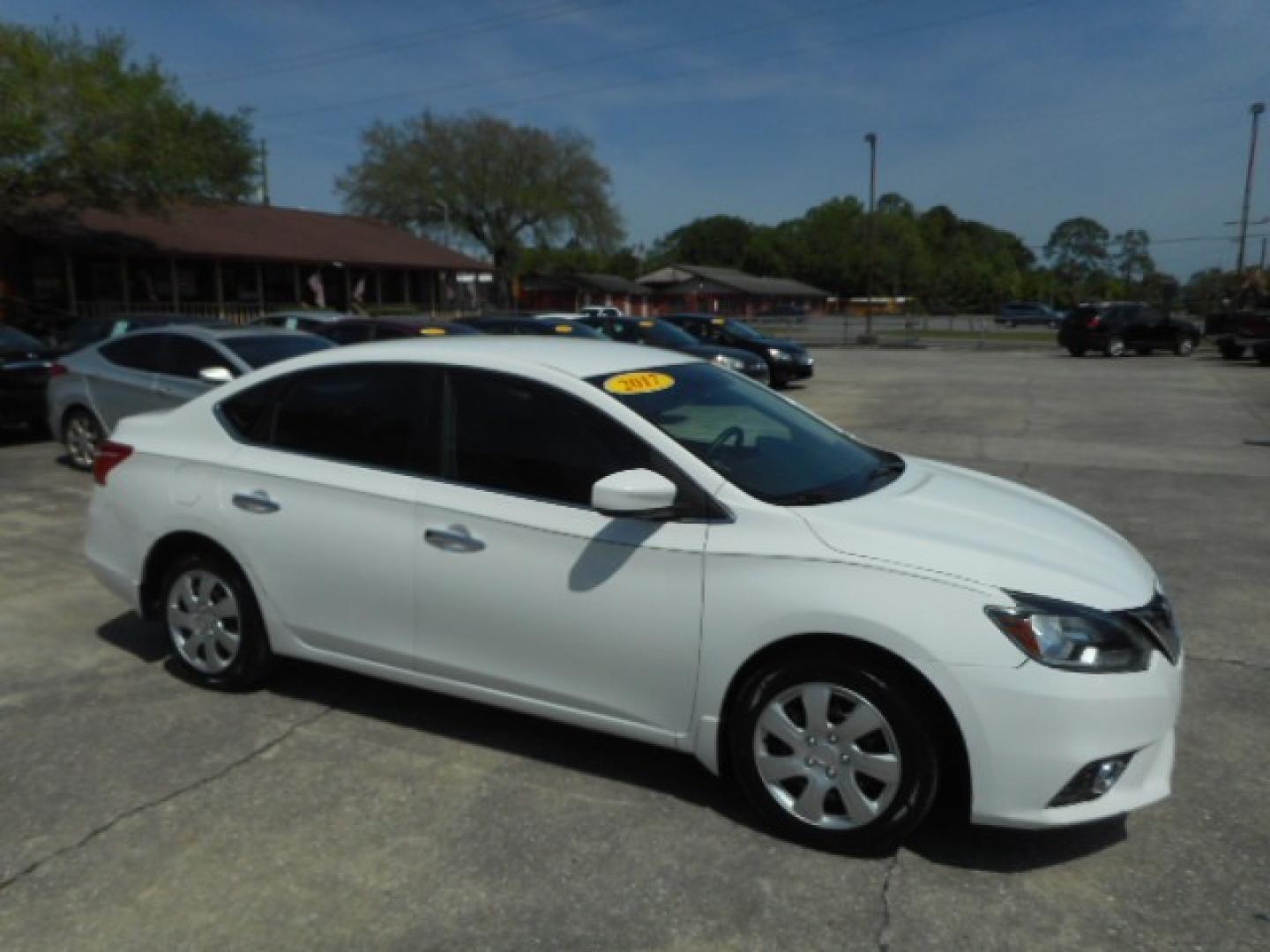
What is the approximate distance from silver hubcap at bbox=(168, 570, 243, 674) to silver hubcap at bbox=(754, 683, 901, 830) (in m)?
2.43

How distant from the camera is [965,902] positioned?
290 cm

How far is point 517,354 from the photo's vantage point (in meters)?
3.86

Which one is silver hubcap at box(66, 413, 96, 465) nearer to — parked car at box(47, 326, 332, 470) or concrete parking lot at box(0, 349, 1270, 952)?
parked car at box(47, 326, 332, 470)

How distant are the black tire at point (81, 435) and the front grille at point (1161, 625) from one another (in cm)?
948

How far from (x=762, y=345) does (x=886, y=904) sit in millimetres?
17847

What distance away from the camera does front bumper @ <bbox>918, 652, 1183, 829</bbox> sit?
2834 millimetres

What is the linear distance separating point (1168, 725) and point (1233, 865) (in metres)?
0.51

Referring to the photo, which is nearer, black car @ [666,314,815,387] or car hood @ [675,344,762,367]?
car hood @ [675,344,762,367]

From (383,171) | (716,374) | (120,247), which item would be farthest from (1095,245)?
(716,374)

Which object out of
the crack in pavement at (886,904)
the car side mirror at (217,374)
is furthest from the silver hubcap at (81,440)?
the crack in pavement at (886,904)

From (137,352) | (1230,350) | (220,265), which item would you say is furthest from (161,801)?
(220,265)

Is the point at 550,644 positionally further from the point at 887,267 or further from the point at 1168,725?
the point at 887,267

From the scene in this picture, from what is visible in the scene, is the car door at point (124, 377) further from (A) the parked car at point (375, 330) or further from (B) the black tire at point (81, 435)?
(A) the parked car at point (375, 330)

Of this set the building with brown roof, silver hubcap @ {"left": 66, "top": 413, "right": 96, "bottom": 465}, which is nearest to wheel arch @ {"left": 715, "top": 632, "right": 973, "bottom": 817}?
silver hubcap @ {"left": 66, "top": 413, "right": 96, "bottom": 465}
